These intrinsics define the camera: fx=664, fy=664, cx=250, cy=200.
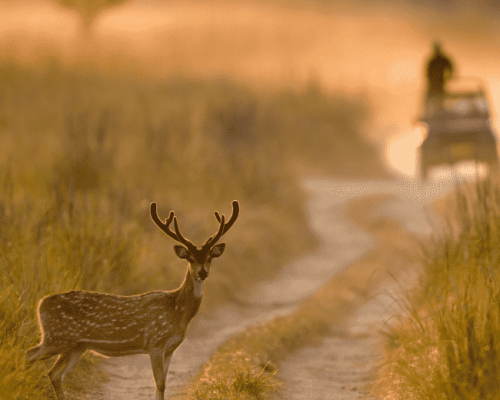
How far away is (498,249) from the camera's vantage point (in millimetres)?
6457

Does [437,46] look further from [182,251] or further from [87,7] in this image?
[87,7]

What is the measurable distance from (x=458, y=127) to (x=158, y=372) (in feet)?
50.9

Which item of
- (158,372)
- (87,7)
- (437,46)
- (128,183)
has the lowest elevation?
(158,372)

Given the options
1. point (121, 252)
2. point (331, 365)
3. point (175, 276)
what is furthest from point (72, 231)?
point (331, 365)

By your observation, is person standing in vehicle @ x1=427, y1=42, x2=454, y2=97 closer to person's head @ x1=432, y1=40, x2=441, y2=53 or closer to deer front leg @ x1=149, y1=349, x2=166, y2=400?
person's head @ x1=432, y1=40, x2=441, y2=53

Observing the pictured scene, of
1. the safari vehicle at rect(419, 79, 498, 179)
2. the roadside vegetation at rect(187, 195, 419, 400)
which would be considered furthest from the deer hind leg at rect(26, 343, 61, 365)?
the safari vehicle at rect(419, 79, 498, 179)

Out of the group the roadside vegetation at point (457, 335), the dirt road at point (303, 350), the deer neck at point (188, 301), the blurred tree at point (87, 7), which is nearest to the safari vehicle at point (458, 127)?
the dirt road at point (303, 350)

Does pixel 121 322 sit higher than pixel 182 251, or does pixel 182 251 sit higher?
pixel 182 251

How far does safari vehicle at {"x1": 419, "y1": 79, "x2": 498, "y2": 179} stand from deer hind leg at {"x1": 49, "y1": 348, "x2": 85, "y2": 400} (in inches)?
598

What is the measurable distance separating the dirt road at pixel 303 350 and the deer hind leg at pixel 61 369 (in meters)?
0.87

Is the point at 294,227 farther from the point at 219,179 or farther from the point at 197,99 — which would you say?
the point at 197,99

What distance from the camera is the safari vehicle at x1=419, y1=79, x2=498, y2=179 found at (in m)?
18.3

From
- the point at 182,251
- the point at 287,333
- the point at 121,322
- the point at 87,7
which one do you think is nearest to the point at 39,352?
the point at 121,322

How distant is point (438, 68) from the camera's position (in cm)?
1839
